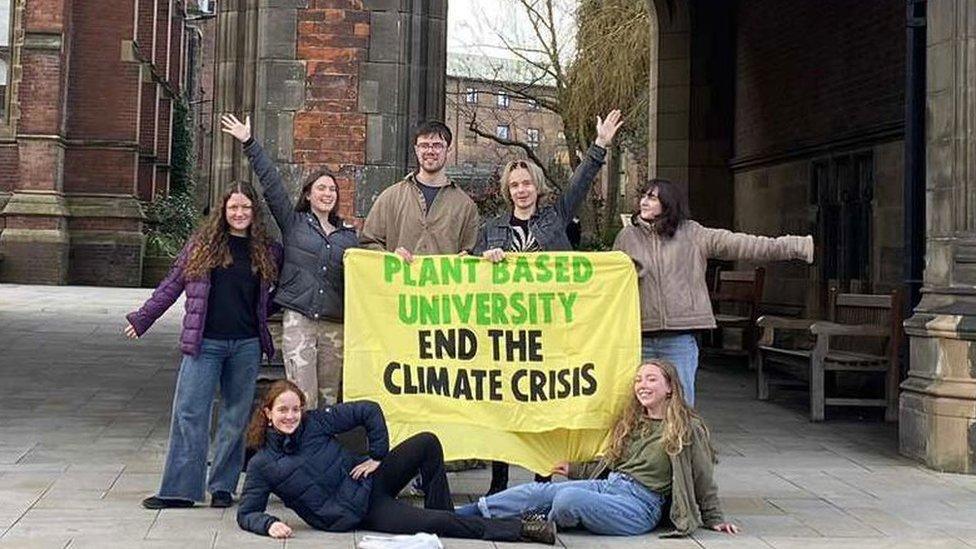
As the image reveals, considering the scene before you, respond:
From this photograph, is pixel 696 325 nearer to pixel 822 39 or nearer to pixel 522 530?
pixel 522 530

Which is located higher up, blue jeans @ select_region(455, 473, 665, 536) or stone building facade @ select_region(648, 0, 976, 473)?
stone building facade @ select_region(648, 0, 976, 473)

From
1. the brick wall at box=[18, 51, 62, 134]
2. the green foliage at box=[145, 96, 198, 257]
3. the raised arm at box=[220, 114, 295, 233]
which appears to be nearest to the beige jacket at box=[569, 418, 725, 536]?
the raised arm at box=[220, 114, 295, 233]

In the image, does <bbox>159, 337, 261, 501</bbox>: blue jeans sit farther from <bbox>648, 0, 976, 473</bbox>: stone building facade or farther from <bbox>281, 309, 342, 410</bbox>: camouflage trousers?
<bbox>648, 0, 976, 473</bbox>: stone building facade

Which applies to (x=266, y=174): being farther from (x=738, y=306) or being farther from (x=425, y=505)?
(x=738, y=306)

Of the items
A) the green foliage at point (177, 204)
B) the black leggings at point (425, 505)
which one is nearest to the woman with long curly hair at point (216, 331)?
the black leggings at point (425, 505)

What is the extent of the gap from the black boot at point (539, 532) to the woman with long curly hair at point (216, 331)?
1.85 meters

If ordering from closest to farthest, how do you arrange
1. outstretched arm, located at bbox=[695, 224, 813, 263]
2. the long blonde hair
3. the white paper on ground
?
the white paper on ground, the long blonde hair, outstretched arm, located at bbox=[695, 224, 813, 263]

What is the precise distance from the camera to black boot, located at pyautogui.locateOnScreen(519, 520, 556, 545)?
19.7 ft

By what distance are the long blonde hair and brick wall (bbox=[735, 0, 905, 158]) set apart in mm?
7864

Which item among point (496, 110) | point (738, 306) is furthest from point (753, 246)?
point (496, 110)

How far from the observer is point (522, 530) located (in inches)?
238

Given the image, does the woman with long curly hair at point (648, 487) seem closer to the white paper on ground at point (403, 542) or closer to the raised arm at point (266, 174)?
the white paper on ground at point (403, 542)

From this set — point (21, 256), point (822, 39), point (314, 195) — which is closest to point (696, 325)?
point (314, 195)

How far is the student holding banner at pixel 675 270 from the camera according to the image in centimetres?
691
